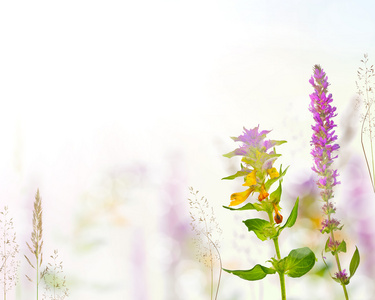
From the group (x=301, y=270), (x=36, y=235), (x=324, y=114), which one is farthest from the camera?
(x=36, y=235)

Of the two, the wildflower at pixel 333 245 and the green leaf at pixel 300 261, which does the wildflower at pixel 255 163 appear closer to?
the green leaf at pixel 300 261

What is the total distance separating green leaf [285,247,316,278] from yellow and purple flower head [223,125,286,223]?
0.06m

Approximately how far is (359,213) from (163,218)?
51 centimetres

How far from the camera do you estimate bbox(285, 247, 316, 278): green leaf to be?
3.14 ft

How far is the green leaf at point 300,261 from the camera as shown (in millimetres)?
958

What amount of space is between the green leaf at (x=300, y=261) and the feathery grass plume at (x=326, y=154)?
241 millimetres

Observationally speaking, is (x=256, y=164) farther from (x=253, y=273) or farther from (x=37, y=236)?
(x=37, y=236)

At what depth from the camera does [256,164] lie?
0.98 metres

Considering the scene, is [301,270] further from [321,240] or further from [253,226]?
[321,240]

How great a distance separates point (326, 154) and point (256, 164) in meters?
0.29

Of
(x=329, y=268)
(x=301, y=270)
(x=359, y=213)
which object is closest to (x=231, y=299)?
(x=329, y=268)

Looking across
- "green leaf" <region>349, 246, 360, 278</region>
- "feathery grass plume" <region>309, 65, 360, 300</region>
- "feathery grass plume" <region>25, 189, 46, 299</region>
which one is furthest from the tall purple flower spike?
"feathery grass plume" <region>25, 189, 46, 299</region>

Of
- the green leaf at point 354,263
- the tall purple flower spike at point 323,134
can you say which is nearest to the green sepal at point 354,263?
the green leaf at point 354,263

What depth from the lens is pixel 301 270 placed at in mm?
974
